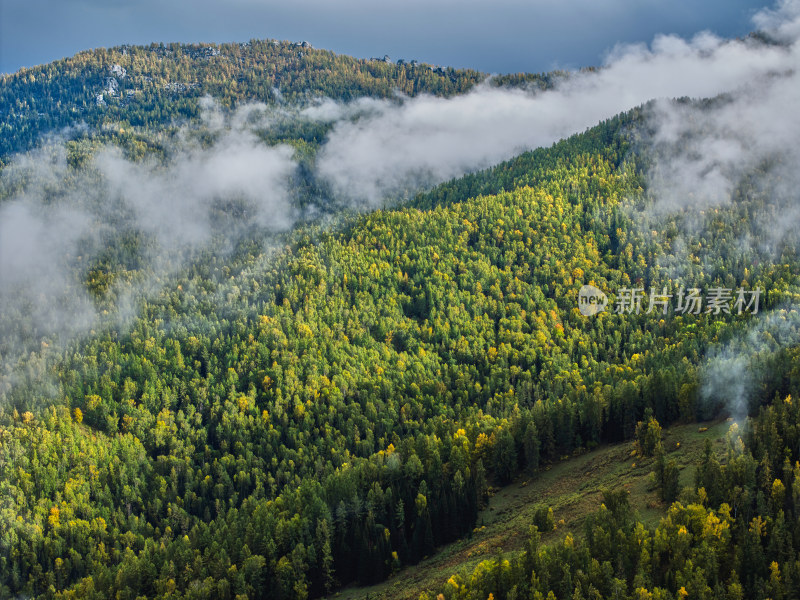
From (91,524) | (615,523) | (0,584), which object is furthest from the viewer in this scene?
(91,524)

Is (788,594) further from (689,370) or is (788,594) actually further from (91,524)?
(91,524)

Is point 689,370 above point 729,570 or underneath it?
above

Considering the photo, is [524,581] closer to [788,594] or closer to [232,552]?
[788,594]

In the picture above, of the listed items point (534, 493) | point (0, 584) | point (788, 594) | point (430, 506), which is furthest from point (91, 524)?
point (788, 594)

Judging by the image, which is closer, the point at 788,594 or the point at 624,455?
the point at 788,594

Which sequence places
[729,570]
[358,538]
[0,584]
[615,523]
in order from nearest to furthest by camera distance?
[729,570] < [615,523] < [358,538] < [0,584]

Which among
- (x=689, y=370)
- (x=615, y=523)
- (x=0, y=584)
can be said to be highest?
(x=689, y=370)
